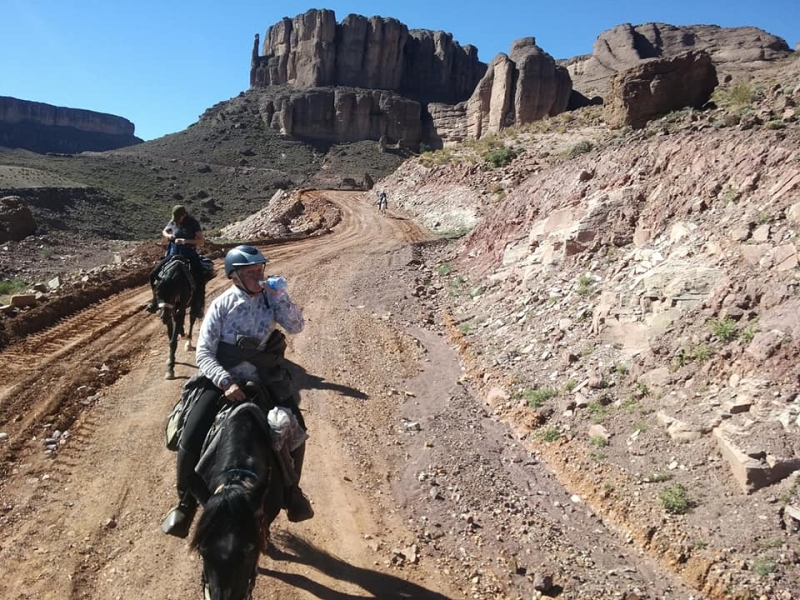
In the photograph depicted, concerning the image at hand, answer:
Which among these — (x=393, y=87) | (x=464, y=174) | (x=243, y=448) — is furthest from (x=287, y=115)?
(x=243, y=448)

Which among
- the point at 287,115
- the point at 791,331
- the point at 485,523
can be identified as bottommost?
the point at 485,523

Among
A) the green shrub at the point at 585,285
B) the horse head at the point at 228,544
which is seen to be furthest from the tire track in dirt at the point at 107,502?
the green shrub at the point at 585,285

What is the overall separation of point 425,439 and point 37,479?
435 cm

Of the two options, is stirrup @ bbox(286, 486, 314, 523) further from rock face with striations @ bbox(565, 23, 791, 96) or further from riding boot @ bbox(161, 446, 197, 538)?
rock face with striations @ bbox(565, 23, 791, 96)

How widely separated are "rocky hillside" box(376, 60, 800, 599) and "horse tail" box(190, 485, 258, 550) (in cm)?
410

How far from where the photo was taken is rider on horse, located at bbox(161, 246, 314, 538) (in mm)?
4223

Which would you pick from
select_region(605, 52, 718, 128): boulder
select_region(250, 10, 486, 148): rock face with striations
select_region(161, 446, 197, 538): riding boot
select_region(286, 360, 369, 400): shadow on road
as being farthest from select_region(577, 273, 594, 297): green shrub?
select_region(250, 10, 486, 148): rock face with striations

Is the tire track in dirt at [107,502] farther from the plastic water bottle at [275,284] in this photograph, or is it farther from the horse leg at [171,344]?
the plastic water bottle at [275,284]

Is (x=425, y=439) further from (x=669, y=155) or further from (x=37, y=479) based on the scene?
(x=669, y=155)

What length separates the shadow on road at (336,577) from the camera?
15.4ft

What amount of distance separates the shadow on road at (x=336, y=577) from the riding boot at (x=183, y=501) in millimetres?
875

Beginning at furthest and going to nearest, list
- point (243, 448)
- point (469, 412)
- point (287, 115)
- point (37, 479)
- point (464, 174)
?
point (287, 115), point (464, 174), point (469, 412), point (37, 479), point (243, 448)

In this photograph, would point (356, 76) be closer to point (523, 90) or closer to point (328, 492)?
point (523, 90)

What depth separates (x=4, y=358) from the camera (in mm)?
8523
